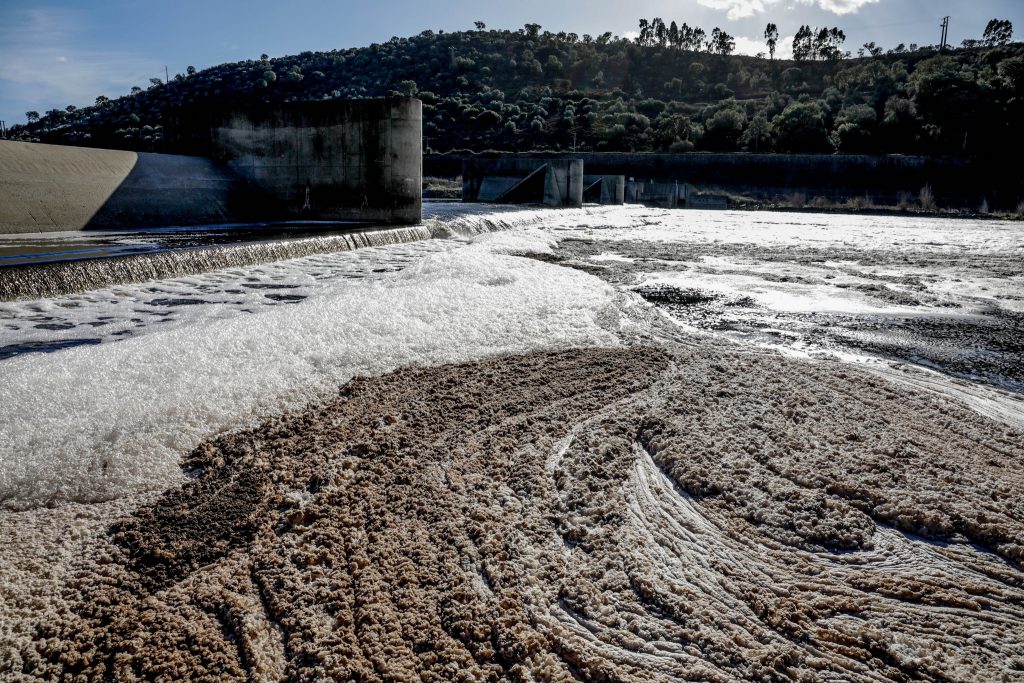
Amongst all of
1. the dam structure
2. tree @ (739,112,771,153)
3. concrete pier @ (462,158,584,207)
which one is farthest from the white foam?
tree @ (739,112,771,153)

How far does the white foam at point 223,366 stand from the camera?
213cm

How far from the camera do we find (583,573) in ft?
5.58

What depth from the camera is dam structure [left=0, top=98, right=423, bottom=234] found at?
9.95 meters

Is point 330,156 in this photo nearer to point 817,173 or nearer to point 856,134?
point 817,173

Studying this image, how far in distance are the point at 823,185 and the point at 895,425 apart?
40795 mm

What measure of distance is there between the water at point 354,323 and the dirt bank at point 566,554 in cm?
38

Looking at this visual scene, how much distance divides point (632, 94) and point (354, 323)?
8540 cm

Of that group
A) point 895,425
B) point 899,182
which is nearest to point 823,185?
point 899,182

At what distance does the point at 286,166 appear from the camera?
11250 millimetres

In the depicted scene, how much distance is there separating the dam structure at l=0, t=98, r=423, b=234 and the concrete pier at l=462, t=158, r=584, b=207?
11616 millimetres

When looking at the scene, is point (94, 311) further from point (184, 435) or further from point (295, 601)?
point (295, 601)

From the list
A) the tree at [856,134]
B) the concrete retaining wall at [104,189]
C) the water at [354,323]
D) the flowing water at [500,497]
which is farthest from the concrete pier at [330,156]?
the tree at [856,134]

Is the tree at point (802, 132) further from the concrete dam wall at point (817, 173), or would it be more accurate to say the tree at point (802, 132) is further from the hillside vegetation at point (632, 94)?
the concrete dam wall at point (817, 173)

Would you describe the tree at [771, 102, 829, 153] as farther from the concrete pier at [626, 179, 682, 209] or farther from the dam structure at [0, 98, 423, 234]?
the dam structure at [0, 98, 423, 234]
